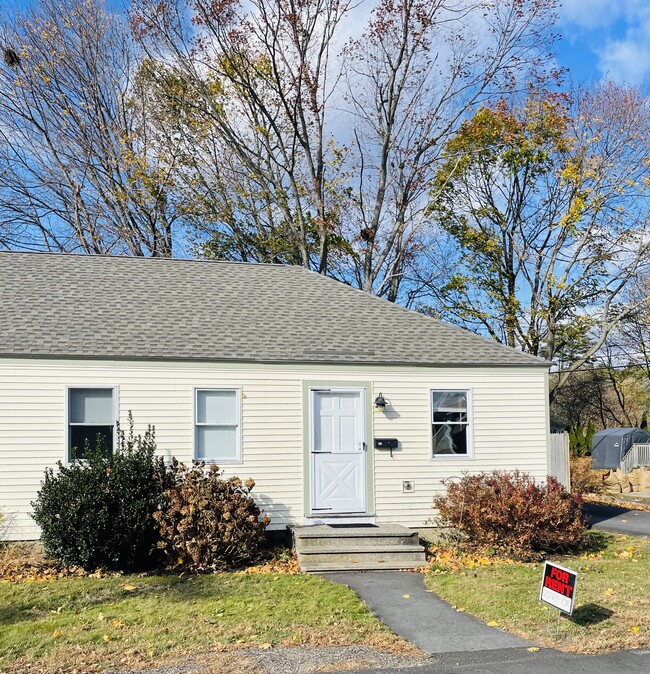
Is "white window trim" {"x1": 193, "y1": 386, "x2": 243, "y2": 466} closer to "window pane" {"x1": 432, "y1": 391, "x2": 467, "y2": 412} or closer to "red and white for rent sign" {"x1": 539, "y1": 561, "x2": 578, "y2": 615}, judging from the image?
"window pane" {"x1": 432, "y1": 391, "x2": 467, "y2": 412}

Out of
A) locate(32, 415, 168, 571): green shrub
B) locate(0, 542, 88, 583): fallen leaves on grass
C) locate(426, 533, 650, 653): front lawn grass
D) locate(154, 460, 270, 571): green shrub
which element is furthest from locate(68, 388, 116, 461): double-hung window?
locate(426, 533, 650, 653): front lawn grass

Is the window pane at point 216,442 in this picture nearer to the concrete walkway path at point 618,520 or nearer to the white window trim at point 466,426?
the white window trim at point 466,426

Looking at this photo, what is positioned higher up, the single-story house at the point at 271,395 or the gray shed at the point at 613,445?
the single-story house at the point at 271,395

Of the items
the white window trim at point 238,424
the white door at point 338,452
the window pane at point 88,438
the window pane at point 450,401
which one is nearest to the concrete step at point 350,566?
the white door at point 338,452

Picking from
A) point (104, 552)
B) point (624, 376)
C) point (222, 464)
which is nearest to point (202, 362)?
point (222, 464)

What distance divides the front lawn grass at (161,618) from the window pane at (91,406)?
2.86m

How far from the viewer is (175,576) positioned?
11242 mm

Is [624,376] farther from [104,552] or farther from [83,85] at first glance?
[104,552]

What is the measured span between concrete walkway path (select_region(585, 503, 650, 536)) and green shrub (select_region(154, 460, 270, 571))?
8.24 m

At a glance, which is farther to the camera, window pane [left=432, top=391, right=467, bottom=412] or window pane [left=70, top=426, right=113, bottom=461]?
window pane [left=432, top=391, right=467, bottom=412]

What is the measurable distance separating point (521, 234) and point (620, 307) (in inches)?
182

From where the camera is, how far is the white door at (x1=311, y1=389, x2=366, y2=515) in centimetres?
1366

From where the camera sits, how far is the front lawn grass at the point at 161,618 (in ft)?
24.3

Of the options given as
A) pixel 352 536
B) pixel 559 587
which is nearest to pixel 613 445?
pixel 352 536
